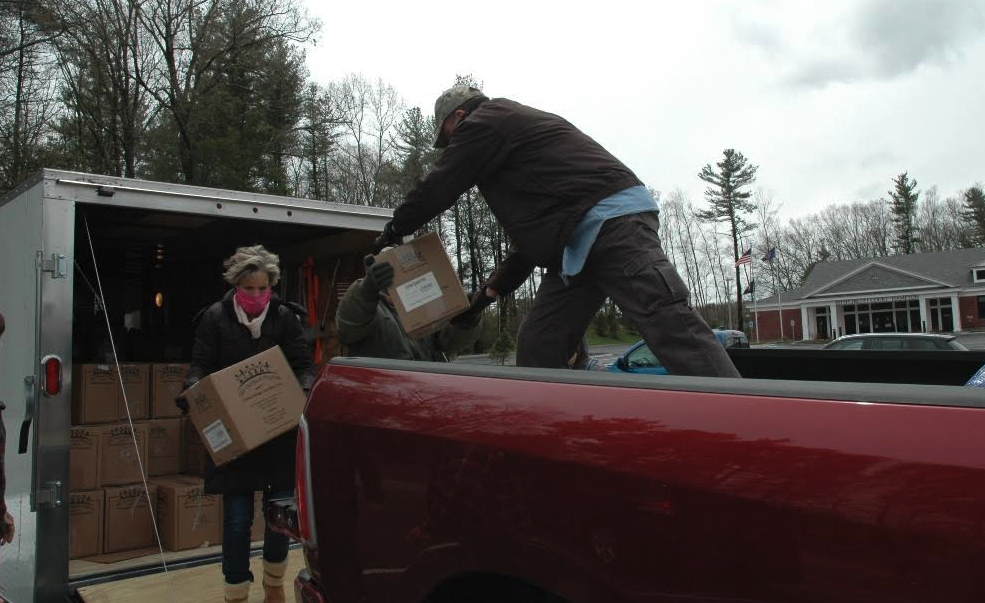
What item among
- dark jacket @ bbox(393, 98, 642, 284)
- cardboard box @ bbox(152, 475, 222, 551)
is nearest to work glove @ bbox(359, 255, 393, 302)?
dark jacket @ bbox(393, 98, 642, 284)

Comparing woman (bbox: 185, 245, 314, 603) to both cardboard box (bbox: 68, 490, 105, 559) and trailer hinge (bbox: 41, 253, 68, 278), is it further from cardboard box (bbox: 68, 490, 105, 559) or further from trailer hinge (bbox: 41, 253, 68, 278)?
cardboard box (bbox: 68, 490, 105, 559)

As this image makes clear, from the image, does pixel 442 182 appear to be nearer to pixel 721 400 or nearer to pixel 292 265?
pixel 721 400

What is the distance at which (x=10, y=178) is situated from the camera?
19.9 meters

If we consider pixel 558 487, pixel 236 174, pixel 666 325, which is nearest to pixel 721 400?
pixel 558 487

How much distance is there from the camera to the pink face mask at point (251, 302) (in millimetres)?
3877

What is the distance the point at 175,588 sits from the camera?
405 centimetres

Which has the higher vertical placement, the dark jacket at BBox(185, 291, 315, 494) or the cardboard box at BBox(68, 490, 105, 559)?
the dark jacket at BBox(185, 291, 315, 494)

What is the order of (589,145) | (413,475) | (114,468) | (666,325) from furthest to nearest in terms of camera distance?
(114,468)
(589,145)
(666,325)
(413,475)

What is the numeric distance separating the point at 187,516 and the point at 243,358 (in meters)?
1.78

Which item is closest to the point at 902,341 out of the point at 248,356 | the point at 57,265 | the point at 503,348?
the point at 248,356

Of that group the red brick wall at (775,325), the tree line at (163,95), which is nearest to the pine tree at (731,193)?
the red brick wall at (775,325)

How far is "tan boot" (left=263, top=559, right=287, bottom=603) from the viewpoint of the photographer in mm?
3727

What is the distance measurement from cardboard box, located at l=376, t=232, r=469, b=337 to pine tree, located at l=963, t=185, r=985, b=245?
7244 centimetres

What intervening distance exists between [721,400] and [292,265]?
6.06 metres
